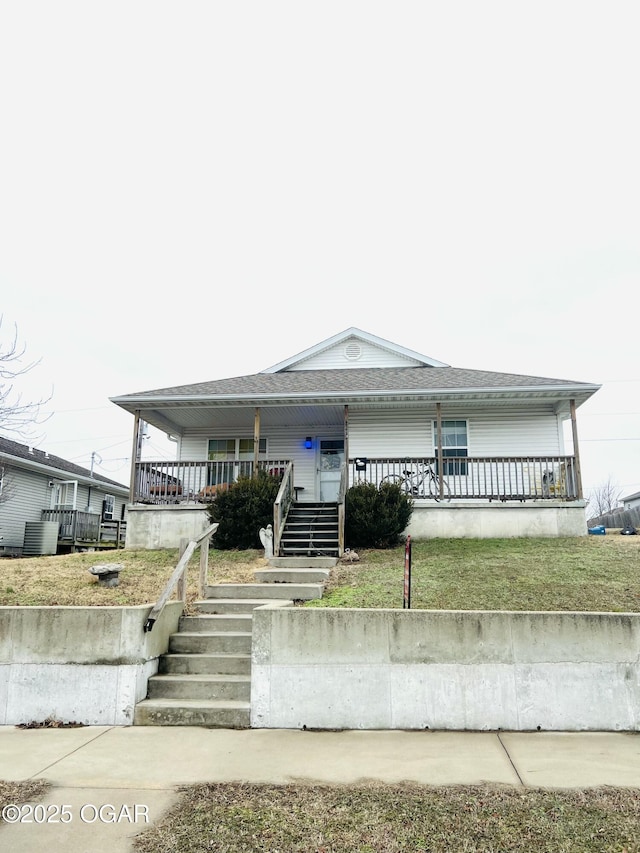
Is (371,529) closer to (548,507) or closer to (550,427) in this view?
(548,507)

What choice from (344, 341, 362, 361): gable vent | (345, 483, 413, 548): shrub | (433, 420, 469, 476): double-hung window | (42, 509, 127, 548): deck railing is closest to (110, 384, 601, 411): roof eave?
(433, 420, 469, 476): double-hung window

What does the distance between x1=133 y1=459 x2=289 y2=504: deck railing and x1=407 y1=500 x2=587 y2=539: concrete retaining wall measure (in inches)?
152

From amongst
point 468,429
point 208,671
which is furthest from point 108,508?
point 208,671

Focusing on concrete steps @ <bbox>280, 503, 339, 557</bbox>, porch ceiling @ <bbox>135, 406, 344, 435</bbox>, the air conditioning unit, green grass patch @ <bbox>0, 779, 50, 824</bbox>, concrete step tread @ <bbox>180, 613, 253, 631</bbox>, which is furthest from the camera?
the air conditioning unit

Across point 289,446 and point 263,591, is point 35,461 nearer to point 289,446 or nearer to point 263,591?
point 289,446

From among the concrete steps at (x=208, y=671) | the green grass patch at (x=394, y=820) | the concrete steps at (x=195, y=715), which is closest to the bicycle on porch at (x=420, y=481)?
the concrete steps at (x=208, y=671)

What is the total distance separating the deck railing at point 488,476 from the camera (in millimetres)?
14062

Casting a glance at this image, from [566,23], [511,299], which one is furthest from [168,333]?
[566,23]

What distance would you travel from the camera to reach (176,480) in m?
15.6

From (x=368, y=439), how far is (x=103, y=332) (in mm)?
26602

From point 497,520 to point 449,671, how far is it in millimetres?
8548

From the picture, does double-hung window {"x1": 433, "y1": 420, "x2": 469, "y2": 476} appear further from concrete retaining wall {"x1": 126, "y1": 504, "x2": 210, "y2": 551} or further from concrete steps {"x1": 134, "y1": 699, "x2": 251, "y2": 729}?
concrete steps {"x1": 134, "y1": 699, "x2": 251, "y2": 729}

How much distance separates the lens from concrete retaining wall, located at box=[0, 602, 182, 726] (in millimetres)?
5805

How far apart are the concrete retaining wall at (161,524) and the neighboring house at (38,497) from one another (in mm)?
7293
